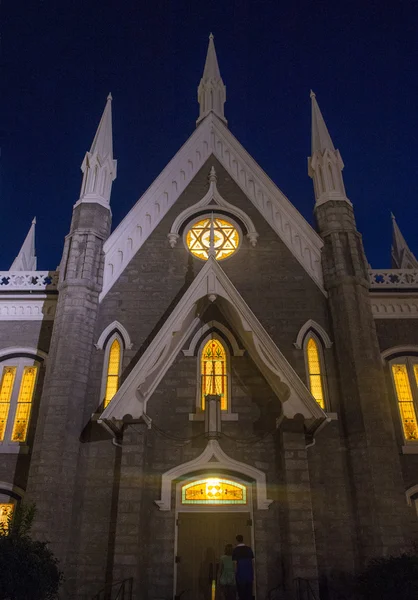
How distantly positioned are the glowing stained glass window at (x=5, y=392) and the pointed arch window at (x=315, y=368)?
9008mm

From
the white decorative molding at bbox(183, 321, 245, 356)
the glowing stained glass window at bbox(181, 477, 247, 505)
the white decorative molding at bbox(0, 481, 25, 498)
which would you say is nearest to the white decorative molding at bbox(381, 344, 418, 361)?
the white decorative molding at bbox(183, 321, 245, 356)

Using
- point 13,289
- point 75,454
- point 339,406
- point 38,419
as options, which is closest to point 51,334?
point 13,289

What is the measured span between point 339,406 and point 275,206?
7.44 m

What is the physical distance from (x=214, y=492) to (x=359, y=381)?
4.93 m

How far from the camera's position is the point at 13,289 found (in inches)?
643

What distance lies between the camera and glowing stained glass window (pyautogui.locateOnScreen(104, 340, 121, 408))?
14.2m

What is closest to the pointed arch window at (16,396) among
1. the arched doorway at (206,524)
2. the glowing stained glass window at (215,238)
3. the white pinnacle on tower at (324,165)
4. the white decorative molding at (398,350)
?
the arched doorway at (206,524)

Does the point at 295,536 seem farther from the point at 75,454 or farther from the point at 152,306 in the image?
the point at 152,306

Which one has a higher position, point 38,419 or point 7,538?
point 38,419

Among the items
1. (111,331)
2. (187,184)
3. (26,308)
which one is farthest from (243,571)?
(187,184)

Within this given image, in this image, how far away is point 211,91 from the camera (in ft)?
73.3

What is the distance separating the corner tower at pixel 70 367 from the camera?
39.2 feet

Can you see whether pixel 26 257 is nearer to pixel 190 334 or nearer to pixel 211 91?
pixel 211 91

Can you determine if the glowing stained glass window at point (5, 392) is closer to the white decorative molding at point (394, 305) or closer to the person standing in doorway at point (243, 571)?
the person standing in doorway at point (243, 571)
